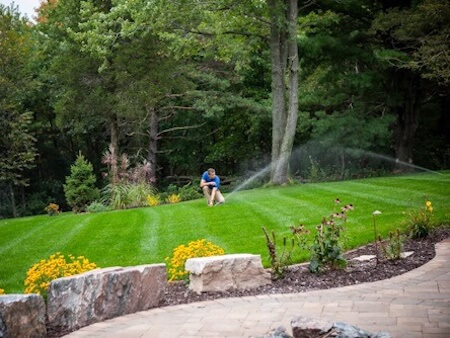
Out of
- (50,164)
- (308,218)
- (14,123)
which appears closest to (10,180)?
(14,123)

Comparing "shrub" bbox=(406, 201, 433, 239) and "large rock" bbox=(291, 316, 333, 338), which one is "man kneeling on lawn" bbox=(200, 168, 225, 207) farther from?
"large rock" bbox=(291, 316, 333, 338)

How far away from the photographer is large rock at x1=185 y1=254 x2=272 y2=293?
592cm

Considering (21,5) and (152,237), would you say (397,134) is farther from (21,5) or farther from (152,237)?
(21,5)

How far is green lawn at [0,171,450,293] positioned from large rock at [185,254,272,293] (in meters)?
1.21

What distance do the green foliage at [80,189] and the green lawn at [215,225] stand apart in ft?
10.8

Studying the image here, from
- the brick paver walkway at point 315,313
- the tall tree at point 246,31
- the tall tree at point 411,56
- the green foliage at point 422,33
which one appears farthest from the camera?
the tall tree at point 246,31

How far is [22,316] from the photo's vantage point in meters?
4.57

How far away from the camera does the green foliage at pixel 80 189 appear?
18.3 metres

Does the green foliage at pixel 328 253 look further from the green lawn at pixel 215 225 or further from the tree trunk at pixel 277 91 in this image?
the tree trunk at pixel 277 91

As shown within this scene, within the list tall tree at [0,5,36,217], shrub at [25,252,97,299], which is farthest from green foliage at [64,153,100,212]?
shrub at [25,252,97,299]

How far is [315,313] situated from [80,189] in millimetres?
14552

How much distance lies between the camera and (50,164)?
98.5 feet

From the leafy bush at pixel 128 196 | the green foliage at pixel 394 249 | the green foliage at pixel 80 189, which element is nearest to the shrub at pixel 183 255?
the green foliage at pixel 394 249

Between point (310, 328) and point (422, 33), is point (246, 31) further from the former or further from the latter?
point (310, 328)
